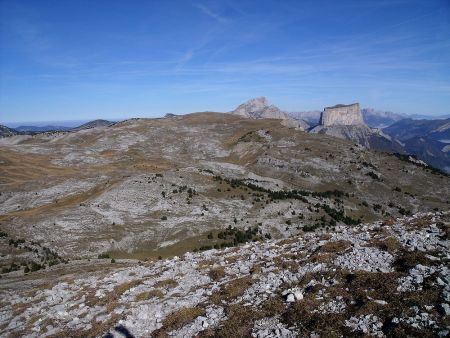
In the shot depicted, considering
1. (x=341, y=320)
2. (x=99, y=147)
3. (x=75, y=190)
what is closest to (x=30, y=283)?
(x=341, y=320)

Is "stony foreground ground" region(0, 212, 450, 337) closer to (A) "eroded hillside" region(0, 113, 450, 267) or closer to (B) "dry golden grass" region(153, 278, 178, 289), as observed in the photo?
(B) "dry golden grass" region(153, 278, 178, 289)

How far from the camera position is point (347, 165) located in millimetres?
168750

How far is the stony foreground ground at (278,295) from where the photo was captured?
1612 cm

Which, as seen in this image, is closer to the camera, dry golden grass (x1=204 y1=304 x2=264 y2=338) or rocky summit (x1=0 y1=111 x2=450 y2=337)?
dry golden grass (x1=204 y1=304 x2=264 y2=338)

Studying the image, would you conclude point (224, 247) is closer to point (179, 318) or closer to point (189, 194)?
point (179, 318)

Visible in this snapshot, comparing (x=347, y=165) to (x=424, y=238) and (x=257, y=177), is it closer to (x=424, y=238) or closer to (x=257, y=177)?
(x=257, y=177)

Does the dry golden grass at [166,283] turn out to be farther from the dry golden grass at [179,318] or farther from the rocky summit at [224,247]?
the dry golden grass at [179,318]

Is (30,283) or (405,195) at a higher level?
(30,283)

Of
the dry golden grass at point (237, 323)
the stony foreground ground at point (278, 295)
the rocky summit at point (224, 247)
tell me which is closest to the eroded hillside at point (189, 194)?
the rocky summit at point (224, 247)

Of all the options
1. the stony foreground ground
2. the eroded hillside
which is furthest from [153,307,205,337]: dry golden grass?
the eroded hillside

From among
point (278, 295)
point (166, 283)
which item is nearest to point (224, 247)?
point (166, 283)

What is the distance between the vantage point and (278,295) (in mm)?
20141

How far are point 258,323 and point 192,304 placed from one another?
18.5 feet

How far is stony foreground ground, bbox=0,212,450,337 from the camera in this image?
635 inches
